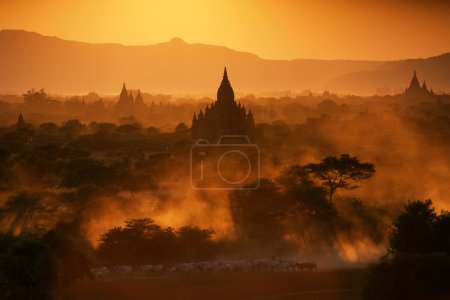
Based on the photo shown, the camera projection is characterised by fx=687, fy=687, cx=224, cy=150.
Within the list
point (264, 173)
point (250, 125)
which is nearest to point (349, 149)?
point (250, 125)

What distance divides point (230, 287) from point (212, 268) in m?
2.43

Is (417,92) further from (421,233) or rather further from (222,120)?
(421,233)

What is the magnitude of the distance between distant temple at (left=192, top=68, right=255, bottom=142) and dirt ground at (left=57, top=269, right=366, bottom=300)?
120 feet

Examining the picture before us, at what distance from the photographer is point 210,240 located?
3494cm

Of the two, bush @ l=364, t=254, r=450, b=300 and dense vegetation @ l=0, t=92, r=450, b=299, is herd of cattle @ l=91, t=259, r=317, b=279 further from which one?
bush @ l=364, t=254, r=450, b=300

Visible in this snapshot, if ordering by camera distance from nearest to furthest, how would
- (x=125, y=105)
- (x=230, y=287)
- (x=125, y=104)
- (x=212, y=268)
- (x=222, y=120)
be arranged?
(x=230, y=287) < (x=212, y=268) < (x=222, y=120) < (x=125, y=105) < (x=125, y=104)

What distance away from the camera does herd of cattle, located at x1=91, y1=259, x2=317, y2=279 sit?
3011 centimetres

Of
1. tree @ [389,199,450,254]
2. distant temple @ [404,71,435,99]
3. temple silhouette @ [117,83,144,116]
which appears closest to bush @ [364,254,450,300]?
tree @ [389,199,450,254]

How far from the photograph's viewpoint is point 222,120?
66.1 m

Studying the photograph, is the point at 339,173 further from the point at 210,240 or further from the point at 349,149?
the point at 349,149

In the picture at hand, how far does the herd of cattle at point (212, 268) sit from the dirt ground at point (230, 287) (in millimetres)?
575

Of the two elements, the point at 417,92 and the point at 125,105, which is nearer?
the point at 125,105

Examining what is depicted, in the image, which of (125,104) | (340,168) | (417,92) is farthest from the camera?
(417,92)

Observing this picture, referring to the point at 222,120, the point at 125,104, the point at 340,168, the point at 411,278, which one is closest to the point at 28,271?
the point at 411,278
